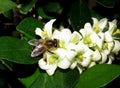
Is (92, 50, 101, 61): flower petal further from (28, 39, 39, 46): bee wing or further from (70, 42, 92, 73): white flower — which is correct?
(28, 39, 39, 46): bee wing

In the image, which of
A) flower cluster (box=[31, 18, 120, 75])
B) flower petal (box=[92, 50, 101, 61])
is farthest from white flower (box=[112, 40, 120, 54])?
flower petal (box=[92, 50, 101, 61])

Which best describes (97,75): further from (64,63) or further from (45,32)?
(45,32)

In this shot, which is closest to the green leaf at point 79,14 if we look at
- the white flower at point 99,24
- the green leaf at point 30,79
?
the white flower at point 99,24

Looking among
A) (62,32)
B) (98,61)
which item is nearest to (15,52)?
(62,32)

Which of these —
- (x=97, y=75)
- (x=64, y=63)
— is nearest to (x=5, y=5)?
(x=64, y=63)

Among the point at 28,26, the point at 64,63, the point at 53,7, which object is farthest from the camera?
the point at 53,7

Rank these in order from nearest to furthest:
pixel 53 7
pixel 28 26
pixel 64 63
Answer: pixel 64 63
pixel 28 26
pixel 53 7

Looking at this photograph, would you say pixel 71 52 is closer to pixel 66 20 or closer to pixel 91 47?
pixel 91 47
